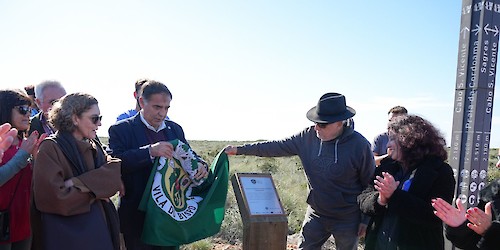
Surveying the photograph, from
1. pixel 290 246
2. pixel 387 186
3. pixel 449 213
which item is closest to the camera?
pixel 449 213

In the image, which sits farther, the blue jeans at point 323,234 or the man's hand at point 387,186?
the blue jeans at point 323,234

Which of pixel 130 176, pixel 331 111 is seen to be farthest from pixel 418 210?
pixel 130 176

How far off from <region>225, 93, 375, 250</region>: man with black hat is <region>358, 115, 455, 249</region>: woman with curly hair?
2.43ft

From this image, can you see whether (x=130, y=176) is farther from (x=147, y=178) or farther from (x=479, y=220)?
(x=479, y=220)

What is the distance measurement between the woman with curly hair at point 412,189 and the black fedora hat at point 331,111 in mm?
736

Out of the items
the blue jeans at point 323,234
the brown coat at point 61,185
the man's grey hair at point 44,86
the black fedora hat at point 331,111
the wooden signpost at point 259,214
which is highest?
the man's grey hair at point 44,86

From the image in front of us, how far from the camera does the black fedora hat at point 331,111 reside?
14.2 ft

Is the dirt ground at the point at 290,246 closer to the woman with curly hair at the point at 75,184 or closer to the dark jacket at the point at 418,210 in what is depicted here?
the dark jacket at the point at 418,210

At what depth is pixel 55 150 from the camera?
10.0ft

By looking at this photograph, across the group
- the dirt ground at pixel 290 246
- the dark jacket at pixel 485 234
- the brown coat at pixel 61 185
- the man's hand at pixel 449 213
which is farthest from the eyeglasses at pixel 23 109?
the dirt ground at pixel 290 246

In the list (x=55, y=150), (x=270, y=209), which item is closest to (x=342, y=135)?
(x=270, y=209)

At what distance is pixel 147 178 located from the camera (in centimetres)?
400

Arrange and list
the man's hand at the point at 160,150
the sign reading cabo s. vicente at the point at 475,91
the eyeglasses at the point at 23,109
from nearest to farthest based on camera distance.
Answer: the eyeglasses at the point at 23,109 → the man's hand at the point at 160,150 → the sign reading cabo s. vicente at the point at 475,91

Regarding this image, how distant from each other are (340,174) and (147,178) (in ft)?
6.35
